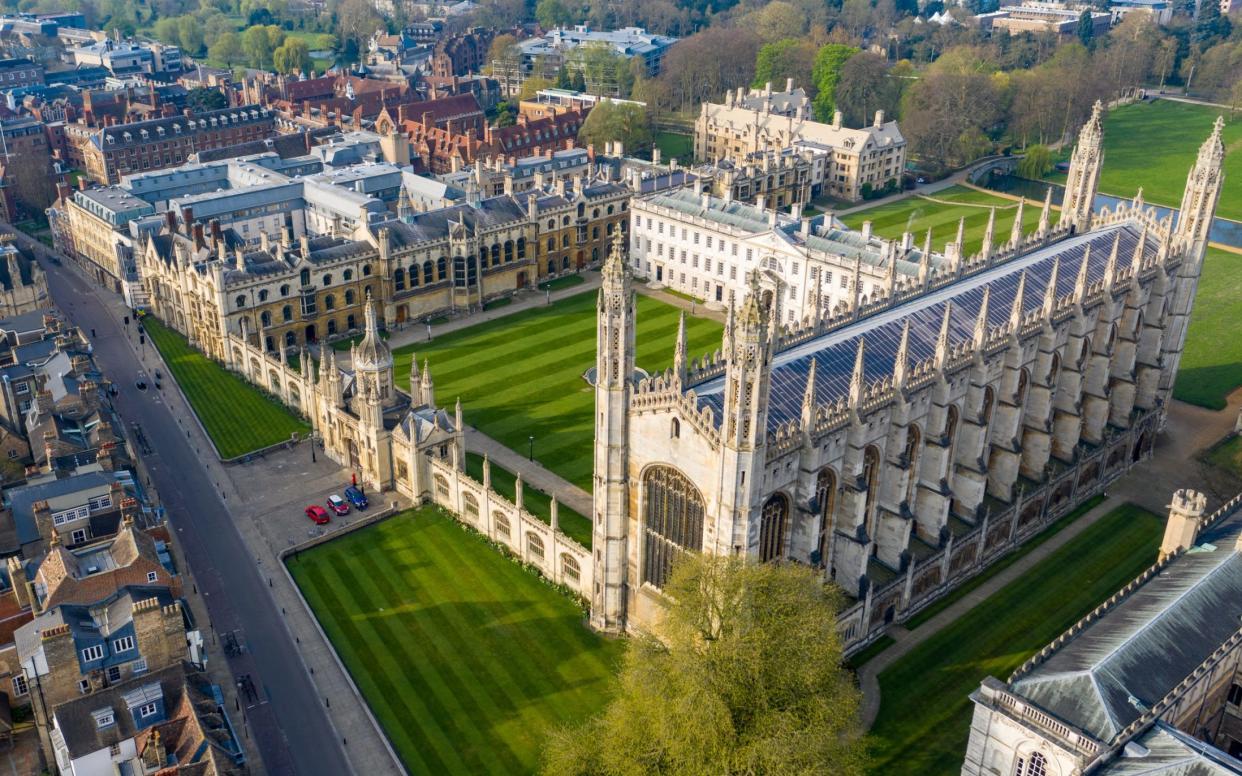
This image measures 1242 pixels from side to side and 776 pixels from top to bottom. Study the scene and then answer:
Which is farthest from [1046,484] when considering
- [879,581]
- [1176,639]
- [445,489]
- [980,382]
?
[445,489]

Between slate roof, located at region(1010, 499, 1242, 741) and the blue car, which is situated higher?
slate roof, located at region(1010, 499, 1242, 741)

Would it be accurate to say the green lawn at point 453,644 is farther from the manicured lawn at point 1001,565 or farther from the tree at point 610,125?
the tree at point 610,125

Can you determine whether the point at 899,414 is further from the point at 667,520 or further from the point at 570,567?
the point at 570,567

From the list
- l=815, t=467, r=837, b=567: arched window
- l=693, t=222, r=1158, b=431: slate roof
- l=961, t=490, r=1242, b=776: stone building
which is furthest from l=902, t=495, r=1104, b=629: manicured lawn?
l=693, t=222, r=1158, b=431: slate roof

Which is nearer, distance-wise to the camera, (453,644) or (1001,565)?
(453,644)

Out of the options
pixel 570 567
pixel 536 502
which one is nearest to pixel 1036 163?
pixel 536 502

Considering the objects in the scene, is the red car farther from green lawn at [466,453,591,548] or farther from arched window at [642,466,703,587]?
arched window at [642,466,703,587]
